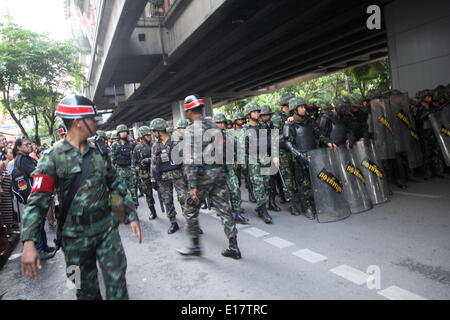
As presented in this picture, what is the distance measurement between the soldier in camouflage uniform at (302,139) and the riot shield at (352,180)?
35 cm

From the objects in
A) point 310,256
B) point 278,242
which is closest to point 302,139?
point 278,242

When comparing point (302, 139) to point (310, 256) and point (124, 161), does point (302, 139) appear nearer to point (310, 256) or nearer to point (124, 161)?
point (310, 256)

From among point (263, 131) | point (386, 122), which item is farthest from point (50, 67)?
point (386, 122)

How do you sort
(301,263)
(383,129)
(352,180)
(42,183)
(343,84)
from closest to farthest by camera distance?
(42,183) → (301,263) → (352,180) → (383,129) → (343,84)

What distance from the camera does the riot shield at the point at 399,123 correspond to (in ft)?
22.3

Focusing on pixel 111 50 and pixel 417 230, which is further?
pixel 111 50

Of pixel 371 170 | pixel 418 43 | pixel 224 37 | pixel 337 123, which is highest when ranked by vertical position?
pixel 224 37

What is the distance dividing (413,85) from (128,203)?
9761 millimetres

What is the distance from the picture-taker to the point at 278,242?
4648 millimetres

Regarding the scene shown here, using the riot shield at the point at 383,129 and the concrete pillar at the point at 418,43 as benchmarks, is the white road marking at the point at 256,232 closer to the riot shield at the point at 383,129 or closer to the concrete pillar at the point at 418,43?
the riot shield at the point at 383,129

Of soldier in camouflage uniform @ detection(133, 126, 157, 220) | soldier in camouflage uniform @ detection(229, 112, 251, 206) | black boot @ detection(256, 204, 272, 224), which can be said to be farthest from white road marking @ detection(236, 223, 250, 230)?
soldier in camouflage uniform @ detection(133, 126, 157, 220)

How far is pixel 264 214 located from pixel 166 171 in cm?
190
